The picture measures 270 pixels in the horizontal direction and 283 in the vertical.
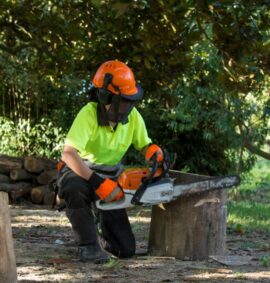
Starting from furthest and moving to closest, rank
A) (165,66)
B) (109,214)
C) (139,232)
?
(139,232) < (165,66) < (109,214)

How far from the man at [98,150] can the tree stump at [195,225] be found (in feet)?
1.26

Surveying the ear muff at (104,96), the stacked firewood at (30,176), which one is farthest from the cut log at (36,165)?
the ear muff at (104,96)

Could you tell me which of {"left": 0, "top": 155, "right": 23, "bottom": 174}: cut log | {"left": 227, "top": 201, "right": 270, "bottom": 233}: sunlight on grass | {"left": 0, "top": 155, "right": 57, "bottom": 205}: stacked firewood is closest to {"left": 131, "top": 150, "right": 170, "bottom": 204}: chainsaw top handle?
{"left": 227, "top": 201, "right": 270, "bottom": 233}: sunlight on grass

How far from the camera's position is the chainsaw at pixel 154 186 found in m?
5.40

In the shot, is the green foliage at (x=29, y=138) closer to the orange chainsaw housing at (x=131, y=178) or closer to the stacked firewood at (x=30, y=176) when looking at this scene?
the stacked firewood at (x=30, y=176)

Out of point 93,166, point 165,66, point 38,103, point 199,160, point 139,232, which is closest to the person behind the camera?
point 93,166

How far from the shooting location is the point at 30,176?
10.4 m

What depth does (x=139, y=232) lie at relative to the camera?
7.46 metres

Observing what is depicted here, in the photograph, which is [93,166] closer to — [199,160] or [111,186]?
[111,186]

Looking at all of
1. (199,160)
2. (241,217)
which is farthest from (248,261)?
(199,160)

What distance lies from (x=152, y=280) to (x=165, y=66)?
2.61 m

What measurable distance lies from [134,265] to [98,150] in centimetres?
96

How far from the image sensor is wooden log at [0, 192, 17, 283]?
3848 millimetres

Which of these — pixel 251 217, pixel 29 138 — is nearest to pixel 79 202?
pixel 251 217
